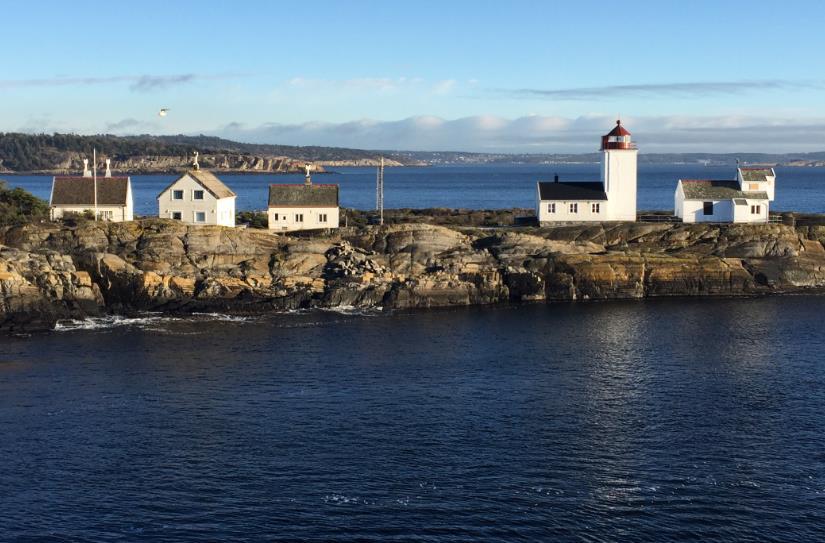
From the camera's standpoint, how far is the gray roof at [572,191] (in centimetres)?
7744

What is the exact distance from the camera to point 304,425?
1464 inches

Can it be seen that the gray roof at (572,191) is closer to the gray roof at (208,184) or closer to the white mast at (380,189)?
the white mast at (380,189)

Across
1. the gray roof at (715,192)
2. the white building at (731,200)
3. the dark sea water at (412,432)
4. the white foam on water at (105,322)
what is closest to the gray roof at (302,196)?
the white foam on water at (105,322)

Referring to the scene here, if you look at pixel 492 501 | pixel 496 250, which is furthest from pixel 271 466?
pixel 496 250

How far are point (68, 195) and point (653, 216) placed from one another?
1830 inches

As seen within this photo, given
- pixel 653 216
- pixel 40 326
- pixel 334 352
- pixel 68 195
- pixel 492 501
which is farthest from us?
pixel 653 216

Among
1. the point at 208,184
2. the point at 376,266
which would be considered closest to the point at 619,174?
the point at 376,266

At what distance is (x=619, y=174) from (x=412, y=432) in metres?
46.1

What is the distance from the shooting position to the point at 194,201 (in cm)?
7312

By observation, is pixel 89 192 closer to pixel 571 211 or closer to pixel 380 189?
pixel 380 189

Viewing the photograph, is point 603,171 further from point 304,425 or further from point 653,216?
point 304,425

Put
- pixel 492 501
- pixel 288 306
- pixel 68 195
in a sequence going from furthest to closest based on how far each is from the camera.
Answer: pixel 68 195 < pixel 288 306 < pixel 492 501

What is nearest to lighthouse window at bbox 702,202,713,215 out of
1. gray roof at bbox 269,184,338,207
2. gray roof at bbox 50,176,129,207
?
gray roof at bbox 269,184,338,207

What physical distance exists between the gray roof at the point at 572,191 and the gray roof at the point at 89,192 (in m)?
31.7
